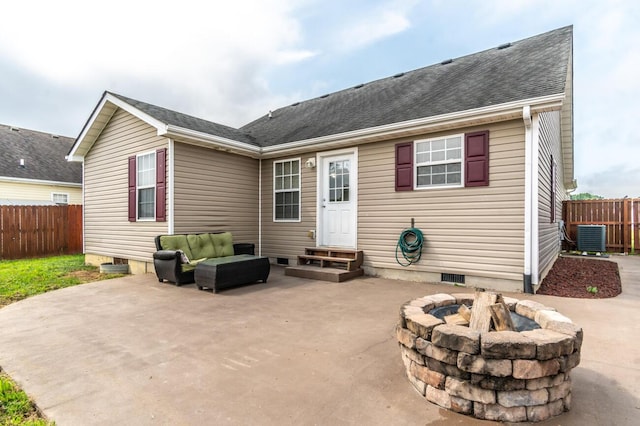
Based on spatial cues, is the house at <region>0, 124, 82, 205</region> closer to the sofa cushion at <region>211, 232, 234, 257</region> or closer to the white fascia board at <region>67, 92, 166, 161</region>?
the white fascia board at <region>67, 92, 166, 161</region>

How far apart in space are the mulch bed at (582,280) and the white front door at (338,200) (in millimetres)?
3641

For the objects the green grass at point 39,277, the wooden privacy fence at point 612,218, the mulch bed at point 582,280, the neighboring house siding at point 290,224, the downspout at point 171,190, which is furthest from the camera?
the wooden privacy fence at point 612,218

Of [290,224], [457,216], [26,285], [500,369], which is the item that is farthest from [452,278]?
[26,285]

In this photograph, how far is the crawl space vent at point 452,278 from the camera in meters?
5.66

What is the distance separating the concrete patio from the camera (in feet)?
6.31

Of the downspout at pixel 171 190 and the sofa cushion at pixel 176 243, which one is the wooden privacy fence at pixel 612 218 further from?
the downspout at pixel 171 190

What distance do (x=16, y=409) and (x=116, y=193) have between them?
689cm

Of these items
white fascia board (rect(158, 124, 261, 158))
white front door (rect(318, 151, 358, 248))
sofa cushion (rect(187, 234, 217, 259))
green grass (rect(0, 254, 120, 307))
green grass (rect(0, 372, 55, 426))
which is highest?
white fascia board (rect(158, 124, 261, 158))

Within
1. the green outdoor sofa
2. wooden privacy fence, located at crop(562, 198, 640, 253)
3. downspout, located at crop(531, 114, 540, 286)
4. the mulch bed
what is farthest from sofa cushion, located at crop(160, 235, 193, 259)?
wooden privacy fence, located at crop(562, 198, 640, 253)

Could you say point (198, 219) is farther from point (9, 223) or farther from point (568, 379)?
point (9, 223)

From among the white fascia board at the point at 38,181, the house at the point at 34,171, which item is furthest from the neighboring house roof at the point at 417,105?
the house at the point at 34,171

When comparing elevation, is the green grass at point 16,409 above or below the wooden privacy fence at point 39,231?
below

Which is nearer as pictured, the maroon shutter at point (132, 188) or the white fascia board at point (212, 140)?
the white fascia board at point (212, 140)

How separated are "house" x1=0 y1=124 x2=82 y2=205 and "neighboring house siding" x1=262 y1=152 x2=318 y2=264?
11.5 m
